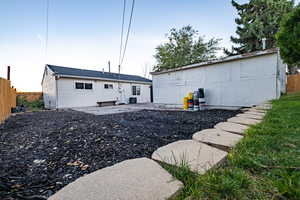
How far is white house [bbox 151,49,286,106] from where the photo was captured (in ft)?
14.9

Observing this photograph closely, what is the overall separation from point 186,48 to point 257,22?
6.87m

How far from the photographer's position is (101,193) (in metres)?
0.59

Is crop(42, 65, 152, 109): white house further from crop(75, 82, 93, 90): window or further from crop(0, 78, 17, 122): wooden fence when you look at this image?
crop(0, 78, 17, 122): wooden fence

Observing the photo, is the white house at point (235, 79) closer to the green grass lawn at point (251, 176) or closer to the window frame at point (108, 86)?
the green grass lawn at point (251, 176)

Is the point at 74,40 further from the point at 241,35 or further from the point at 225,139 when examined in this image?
the point at 241,35

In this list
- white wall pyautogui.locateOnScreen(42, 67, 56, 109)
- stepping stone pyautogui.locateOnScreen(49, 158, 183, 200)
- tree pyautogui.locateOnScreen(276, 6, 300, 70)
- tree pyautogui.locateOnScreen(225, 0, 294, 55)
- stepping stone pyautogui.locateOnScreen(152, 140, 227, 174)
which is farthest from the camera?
tree pyautogui.locateOnScreen(225, 0, 294, 55)

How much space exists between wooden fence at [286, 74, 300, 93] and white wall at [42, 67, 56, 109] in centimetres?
1724

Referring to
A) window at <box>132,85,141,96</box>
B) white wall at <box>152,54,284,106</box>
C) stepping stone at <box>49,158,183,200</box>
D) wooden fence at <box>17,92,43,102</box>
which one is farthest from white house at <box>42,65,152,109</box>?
stepping stone at <box>49,158,183,200</box>

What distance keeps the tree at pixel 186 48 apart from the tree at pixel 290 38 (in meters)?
9.70

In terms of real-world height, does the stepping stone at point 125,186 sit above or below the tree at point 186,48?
below

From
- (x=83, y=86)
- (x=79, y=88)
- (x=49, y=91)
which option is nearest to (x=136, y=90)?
(x=83, y=86)

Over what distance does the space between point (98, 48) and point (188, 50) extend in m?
9.60

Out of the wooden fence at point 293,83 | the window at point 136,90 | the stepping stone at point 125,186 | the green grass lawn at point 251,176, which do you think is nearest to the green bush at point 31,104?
the window at point 136,90

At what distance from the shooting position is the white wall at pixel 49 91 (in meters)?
8.88
